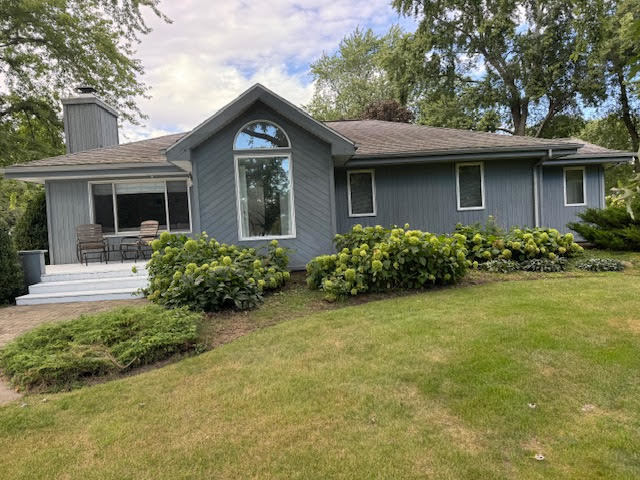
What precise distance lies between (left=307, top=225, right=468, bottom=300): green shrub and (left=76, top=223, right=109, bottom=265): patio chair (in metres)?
6.15

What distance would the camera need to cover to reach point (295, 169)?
7.76 metres

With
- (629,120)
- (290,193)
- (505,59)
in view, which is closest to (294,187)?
(290,193)

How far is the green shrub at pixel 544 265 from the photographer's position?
24.1 feet

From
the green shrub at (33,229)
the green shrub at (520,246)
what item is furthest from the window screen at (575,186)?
the green shrub at (33,229)

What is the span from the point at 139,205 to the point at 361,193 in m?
5.99

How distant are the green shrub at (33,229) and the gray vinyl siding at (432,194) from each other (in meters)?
8.18

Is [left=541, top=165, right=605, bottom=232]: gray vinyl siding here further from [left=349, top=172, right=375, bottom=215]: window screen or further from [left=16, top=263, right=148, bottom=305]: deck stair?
[left=16, top=263, right=148, bottom=305]: deck stair

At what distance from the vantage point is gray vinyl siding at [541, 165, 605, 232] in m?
11.0

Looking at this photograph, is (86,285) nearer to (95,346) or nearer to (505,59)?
(95,346)

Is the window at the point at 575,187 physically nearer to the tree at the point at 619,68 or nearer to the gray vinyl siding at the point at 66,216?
the tree at the point at 619,68

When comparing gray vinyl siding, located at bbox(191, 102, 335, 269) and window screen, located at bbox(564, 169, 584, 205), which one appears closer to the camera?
gray vinyl siding, located at bbox(191, 102, 335, 269)

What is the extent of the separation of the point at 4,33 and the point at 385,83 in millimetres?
24217

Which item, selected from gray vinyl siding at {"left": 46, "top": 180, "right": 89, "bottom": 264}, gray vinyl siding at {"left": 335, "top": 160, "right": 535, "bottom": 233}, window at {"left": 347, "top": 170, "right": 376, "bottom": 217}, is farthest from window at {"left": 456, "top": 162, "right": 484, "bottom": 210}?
gray vinyl siding at {"left": 46, "top": 180, "right": 89, "bottom": 264}

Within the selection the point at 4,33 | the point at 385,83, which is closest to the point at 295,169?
the point at 4,33
